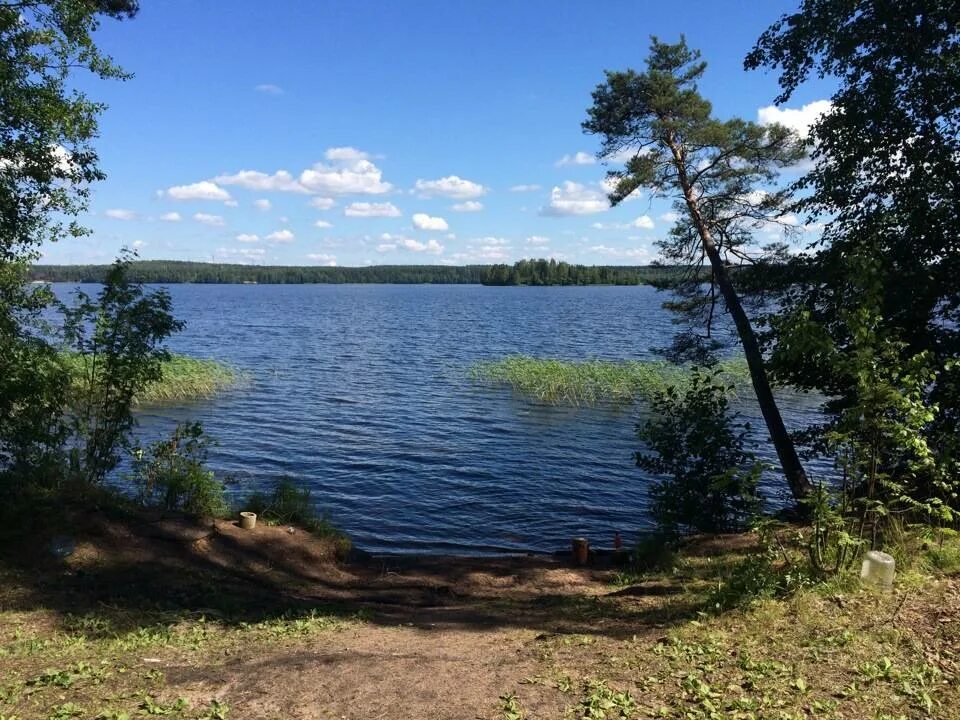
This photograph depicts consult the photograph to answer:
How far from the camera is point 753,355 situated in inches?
526

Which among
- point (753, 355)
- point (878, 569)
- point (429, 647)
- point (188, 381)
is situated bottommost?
point (188, 381)

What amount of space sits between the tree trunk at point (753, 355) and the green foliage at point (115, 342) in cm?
1079

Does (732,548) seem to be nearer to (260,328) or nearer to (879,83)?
(879,83)

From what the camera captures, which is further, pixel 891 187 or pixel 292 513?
pixel 292 513

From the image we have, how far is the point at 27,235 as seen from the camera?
10.6m

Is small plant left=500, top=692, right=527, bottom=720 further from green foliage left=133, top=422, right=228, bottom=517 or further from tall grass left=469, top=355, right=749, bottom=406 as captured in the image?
tall grass left=469, top=355, right=749, bottom=406

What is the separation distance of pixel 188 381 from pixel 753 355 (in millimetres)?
23364

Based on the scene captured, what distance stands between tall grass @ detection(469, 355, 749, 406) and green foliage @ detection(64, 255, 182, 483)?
1785 cm

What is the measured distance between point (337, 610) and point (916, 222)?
981 centimetres

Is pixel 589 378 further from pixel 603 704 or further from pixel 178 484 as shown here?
pixel 603 704

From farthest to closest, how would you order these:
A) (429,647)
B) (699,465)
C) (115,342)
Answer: (115,342)
(699,465)
(429,647)

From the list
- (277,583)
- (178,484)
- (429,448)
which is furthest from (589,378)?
(277,583)

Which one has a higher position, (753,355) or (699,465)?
(753,355)

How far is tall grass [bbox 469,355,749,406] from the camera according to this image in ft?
92.9
